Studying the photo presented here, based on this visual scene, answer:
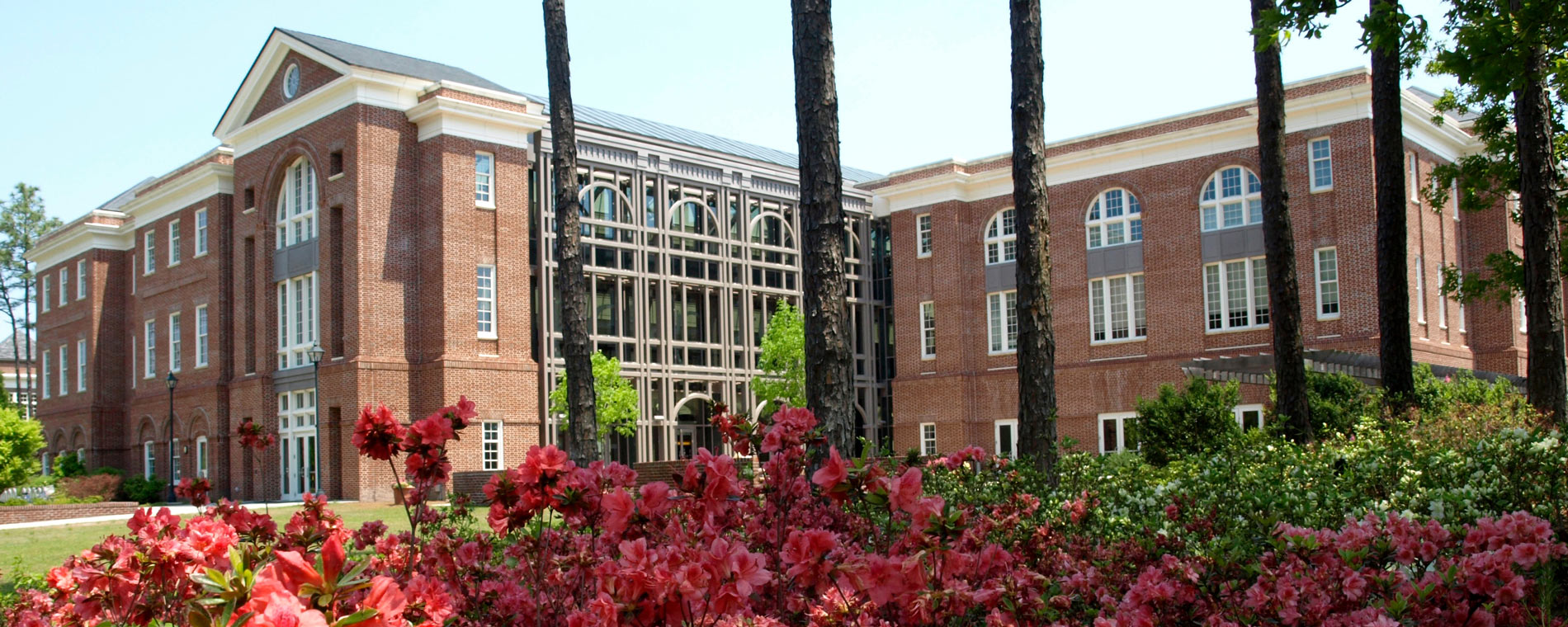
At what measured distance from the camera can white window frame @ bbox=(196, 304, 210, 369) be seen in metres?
43.2

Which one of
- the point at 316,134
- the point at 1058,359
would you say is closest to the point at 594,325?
the point at 316,134

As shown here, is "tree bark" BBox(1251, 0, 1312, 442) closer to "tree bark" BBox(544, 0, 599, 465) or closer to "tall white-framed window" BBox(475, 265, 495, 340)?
"tree bark" BBox(544, 0, 599, 465)

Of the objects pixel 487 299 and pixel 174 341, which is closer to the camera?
pixel 487 299

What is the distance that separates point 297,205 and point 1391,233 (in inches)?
1257

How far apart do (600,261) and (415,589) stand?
1420 inches

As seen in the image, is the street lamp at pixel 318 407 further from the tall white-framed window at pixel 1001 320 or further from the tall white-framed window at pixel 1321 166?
the tall white-framed window at pixel 1321 166

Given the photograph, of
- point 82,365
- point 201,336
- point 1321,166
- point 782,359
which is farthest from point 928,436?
point 82,365

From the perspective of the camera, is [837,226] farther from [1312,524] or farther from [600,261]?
[600,261]

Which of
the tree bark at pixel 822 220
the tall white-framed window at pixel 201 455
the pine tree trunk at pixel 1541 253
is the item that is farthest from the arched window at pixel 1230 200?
the tall white-framed window at pixel 201 455

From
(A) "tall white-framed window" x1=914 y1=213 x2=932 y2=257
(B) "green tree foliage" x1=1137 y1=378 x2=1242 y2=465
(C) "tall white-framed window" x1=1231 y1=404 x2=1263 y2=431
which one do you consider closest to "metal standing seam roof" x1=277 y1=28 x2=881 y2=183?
(A) "tall white-framed window" x1=914 y1=213 x2=932 y2=257

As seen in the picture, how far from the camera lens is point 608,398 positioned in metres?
35.9

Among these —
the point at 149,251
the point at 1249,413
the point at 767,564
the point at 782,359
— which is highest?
the point at 149,251

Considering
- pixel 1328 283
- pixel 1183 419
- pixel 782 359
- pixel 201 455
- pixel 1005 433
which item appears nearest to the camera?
pixel 1183 419

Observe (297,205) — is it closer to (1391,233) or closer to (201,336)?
(201,336)
